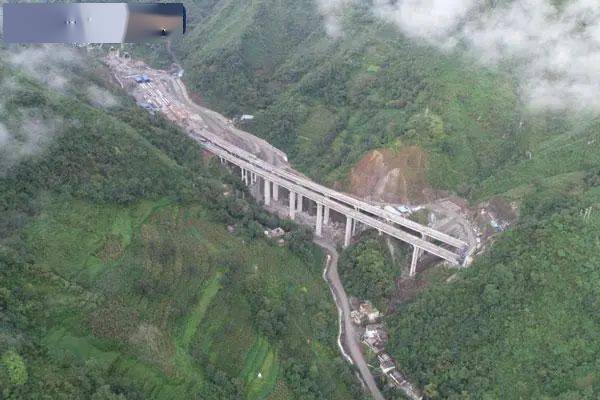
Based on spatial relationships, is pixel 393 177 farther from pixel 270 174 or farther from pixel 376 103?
pixel 270 174

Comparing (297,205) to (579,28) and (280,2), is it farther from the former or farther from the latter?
(280,2)

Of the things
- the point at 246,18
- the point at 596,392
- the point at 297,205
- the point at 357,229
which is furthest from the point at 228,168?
the point at 596,392

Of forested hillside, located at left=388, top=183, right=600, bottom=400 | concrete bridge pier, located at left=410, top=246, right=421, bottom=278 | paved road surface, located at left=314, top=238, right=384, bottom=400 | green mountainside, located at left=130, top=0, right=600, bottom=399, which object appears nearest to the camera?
forested hillside, located at left=388, top=183, right=600, bottom=400

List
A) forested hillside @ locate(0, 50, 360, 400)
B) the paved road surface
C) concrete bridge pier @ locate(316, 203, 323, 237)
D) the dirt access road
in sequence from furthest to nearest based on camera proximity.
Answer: concrete bridge pier @ locate(316, 203, 323, 237)
the dirt access road
the paved road surface
forested hillside @ locate(0, 50, 360, 400)

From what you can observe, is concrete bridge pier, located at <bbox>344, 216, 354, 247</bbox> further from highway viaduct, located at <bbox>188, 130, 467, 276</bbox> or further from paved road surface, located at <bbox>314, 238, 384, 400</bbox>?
paved road surface, located at <bbox>314, 238, 384, 400</bbox>

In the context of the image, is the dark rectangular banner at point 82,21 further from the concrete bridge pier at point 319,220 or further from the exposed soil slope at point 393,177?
the exposed soil slope at point 393,177

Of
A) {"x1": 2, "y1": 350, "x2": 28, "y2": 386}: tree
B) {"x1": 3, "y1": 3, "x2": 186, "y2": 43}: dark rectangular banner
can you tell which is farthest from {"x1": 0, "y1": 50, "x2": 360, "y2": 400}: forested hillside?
{"x1": 3, "y1": 3, "x2": 186, "y2": 43}: dark rectangular banner

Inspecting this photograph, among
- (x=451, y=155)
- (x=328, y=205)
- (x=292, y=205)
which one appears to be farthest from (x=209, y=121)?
(x=451, y=155)
